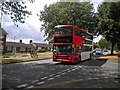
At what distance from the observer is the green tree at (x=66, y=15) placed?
1048 inches

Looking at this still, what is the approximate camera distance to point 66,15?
26.2 m

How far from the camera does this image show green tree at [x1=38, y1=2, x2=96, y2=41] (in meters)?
26.6

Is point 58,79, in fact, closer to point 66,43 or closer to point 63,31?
point 66,43

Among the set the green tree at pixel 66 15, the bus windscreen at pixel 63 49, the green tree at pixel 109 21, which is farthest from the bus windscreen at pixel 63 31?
the green tree at pixel 109 21

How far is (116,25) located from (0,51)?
3888 centimetres

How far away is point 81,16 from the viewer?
2798 cm

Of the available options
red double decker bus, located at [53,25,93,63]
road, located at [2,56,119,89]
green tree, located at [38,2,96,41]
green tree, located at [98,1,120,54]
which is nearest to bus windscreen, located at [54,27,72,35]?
red double decker bus, located at [53,25,93,63]

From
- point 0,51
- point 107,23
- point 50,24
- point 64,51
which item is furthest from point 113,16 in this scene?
point 0,51

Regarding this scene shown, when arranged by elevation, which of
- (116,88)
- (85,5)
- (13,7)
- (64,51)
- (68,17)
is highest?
(85,5)

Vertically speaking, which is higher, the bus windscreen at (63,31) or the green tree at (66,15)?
the green tree at (66,15)

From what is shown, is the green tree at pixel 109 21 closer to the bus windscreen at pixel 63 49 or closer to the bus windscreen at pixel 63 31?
the bus windscreen at pixel 63 31

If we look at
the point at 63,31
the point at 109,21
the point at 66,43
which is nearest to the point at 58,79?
the point at 66,43

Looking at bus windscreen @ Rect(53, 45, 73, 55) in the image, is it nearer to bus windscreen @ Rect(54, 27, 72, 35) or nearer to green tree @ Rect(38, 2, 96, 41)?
bus windscreen @ Rect(54, 27, 72, 35)

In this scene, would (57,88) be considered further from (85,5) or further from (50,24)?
(85,5)
